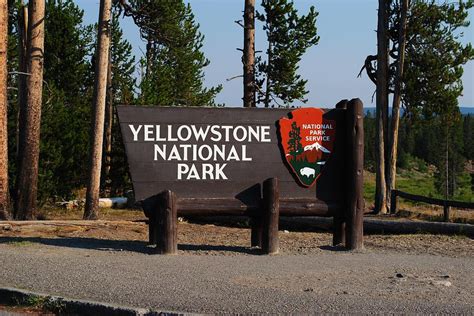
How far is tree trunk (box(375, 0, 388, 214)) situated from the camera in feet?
86.3

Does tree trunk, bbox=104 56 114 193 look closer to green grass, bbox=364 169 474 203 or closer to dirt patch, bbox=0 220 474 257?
dirt patch, bbox=0 220 474 257

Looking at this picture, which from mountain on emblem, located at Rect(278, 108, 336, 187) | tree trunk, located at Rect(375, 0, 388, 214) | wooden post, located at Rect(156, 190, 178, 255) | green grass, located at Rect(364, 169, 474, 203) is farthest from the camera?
green grass, located at Rect(364, 169, 474, 203)

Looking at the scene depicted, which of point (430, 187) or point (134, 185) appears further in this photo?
point (430, 187)

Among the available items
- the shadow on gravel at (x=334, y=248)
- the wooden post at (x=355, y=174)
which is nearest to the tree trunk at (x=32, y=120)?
the shadow on gravel at (x=334, y=248)

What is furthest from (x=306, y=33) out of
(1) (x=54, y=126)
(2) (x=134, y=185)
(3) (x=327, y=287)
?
(3) (x=327, y=287)

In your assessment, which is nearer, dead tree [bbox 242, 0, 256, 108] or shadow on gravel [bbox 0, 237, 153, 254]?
shadow on gravel [bbox 0, 237, 153, 254]

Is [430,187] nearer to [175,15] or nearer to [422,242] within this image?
[175,15]

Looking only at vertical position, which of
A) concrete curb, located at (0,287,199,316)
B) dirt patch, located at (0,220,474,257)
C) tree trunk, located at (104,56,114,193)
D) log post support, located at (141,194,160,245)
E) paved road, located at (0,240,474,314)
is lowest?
concrete curb, located at (0,287,199,316)

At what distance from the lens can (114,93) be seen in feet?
128

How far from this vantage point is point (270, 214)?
11.0 meters

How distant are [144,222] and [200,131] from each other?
5754 millimetres

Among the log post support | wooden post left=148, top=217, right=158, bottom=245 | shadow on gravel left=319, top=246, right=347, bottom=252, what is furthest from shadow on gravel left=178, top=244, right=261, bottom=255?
shadow on gravel left=319, top=246, right=347, bottom=252

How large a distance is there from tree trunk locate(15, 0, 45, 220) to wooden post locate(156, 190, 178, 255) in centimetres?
747

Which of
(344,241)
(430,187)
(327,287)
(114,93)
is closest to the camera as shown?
(327,287)
